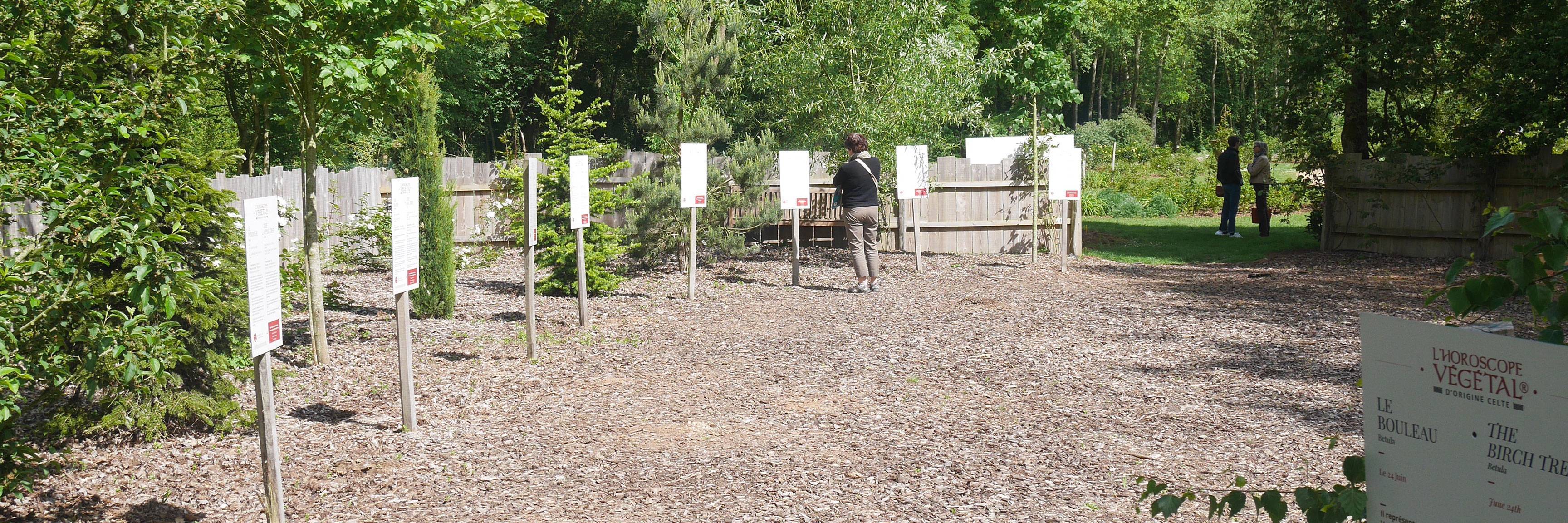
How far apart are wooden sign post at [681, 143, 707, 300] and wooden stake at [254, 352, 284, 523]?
7130 mm

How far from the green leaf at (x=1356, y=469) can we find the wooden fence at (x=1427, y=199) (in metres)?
12.5

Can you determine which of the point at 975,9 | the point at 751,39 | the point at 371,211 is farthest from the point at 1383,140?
the point at 975,9

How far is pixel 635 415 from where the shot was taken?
686 centimetres

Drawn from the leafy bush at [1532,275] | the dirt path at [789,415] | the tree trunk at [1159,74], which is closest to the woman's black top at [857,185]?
the dirt path at [789,415]

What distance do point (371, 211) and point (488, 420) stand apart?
805 centimetres

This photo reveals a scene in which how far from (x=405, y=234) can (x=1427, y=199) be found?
43.9 feet

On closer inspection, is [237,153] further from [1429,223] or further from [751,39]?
[1429,223]

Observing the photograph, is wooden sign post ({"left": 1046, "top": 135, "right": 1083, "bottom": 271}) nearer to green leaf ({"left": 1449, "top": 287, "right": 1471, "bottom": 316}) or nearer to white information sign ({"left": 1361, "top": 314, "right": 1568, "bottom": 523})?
white information sign ({"left": 1361, "top": 314, "right": 1568, "bottom": 523})

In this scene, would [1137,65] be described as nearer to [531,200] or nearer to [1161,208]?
[1161,208]

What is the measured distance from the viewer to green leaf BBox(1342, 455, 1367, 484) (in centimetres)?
245

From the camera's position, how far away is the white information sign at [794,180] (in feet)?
41.5

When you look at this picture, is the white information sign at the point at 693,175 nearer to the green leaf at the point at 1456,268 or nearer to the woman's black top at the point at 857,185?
the woman's black top at the point at 857,185

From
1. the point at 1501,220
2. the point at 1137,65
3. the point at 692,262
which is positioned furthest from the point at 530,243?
the point at 1137,65

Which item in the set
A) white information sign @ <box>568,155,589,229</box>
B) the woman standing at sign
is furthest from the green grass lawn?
white information sign @ <box>568,155,589,229</box>
